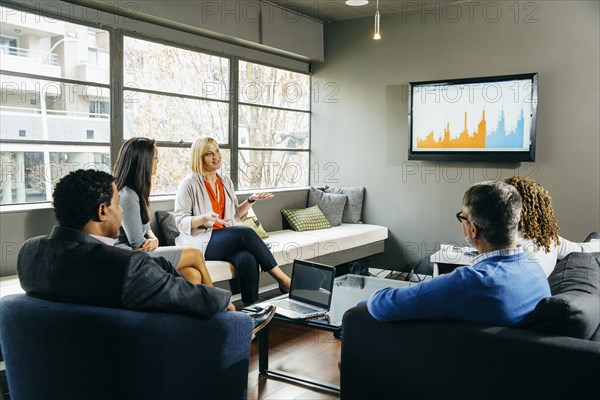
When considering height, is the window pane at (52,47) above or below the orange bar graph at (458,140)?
above

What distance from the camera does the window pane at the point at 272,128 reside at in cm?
526

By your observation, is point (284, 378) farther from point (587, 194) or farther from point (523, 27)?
point (523, 27)

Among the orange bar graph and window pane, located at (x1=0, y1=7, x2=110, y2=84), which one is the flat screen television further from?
window pane, located at (x1=0, y1=7, x2=110, y2=84)

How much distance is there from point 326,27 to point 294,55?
533 millimetres

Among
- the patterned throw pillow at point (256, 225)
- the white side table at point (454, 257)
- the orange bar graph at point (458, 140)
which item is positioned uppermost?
the orange bar graph at point (458, 140)

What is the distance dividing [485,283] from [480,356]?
8.2 inches

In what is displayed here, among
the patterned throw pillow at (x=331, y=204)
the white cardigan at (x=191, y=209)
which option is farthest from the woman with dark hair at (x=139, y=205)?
the patterned throw pillow at (x=331, y=204)

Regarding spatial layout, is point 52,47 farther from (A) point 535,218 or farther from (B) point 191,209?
(A) point 535,218

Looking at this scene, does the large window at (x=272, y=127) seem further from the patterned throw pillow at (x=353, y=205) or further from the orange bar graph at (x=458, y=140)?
the orange bar graph at (x=458, y=140)

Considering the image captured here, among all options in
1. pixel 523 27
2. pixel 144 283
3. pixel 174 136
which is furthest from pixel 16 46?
pixel 523 27

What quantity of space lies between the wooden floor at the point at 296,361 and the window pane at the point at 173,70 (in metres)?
2.08

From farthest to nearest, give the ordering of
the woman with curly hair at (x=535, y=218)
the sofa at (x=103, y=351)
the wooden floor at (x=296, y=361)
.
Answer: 1. the wooden floor at (x=296, y=361)
2. the woman with curly hair at (x=535, y=218)
3. the sofa at (x=103, y=351)

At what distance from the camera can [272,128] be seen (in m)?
5.61

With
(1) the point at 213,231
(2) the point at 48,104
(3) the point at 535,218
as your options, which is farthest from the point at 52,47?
(3) the point at 535,218
